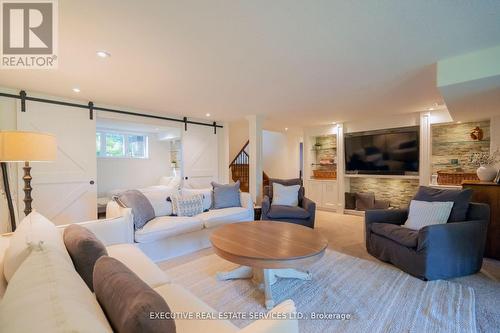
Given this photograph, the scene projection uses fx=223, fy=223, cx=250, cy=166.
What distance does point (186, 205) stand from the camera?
3.35 m

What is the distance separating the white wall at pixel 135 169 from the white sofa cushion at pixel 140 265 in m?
4.34

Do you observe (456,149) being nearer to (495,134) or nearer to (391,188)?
(495,134)

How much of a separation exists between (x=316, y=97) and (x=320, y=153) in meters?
3.26

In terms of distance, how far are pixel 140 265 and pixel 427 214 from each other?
3.09 metres

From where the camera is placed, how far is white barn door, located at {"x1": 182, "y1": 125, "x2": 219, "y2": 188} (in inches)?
197

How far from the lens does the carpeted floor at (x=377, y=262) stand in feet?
5.84

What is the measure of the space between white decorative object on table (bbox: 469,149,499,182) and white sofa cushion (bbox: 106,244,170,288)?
4.17 metres

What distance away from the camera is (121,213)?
Result: 8.34ft

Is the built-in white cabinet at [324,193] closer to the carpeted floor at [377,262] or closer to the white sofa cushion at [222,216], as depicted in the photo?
the carpeted floor at [377,262]

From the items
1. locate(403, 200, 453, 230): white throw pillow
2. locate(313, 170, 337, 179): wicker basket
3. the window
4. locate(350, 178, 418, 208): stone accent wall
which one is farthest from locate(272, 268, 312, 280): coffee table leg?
the window

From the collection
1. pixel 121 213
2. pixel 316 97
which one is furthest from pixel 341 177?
A: pixel 121 213

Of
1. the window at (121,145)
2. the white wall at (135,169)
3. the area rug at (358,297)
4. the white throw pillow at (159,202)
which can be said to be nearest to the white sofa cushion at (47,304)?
the area rug at (358,297)

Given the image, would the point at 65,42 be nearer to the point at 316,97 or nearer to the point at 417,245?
the point at 316,97

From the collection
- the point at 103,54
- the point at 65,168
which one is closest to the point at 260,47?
the point at 103,54
